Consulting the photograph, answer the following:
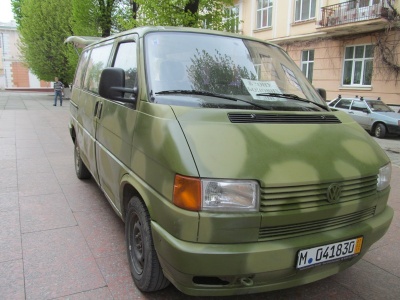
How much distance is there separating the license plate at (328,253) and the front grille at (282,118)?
2.93ft

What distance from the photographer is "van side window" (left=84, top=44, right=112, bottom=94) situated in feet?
13.3

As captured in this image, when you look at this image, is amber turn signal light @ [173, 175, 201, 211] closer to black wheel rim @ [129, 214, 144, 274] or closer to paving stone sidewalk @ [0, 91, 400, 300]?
black wheel rim @ [129, 214, 144, 274]

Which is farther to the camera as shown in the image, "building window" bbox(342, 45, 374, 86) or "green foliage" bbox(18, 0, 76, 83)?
"green foliage" bbox(18, 0, 76, 83)

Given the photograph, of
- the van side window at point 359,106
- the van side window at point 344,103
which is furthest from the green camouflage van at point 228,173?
the van side window at point 344,103

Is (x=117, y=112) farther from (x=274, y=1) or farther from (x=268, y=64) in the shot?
(x=274, y=1)

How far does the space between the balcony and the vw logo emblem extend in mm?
15091

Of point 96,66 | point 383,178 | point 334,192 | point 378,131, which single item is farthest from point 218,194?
point 378,131

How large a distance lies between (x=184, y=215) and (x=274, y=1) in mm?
20895

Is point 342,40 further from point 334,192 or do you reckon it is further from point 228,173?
point 228,173

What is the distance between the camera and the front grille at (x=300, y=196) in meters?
2.07

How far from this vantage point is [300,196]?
2148 millimetres

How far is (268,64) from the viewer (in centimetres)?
346

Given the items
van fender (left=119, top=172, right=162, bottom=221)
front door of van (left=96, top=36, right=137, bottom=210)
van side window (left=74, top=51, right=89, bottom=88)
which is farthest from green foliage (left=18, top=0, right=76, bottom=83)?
van fender (left=119, top=172, right=162, bottom=221)

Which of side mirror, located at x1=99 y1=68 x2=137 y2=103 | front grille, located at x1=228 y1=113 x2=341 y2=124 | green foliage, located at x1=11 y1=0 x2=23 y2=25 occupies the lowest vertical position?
front grille, located at x1=228 y1=113 x2=341 y2=124
